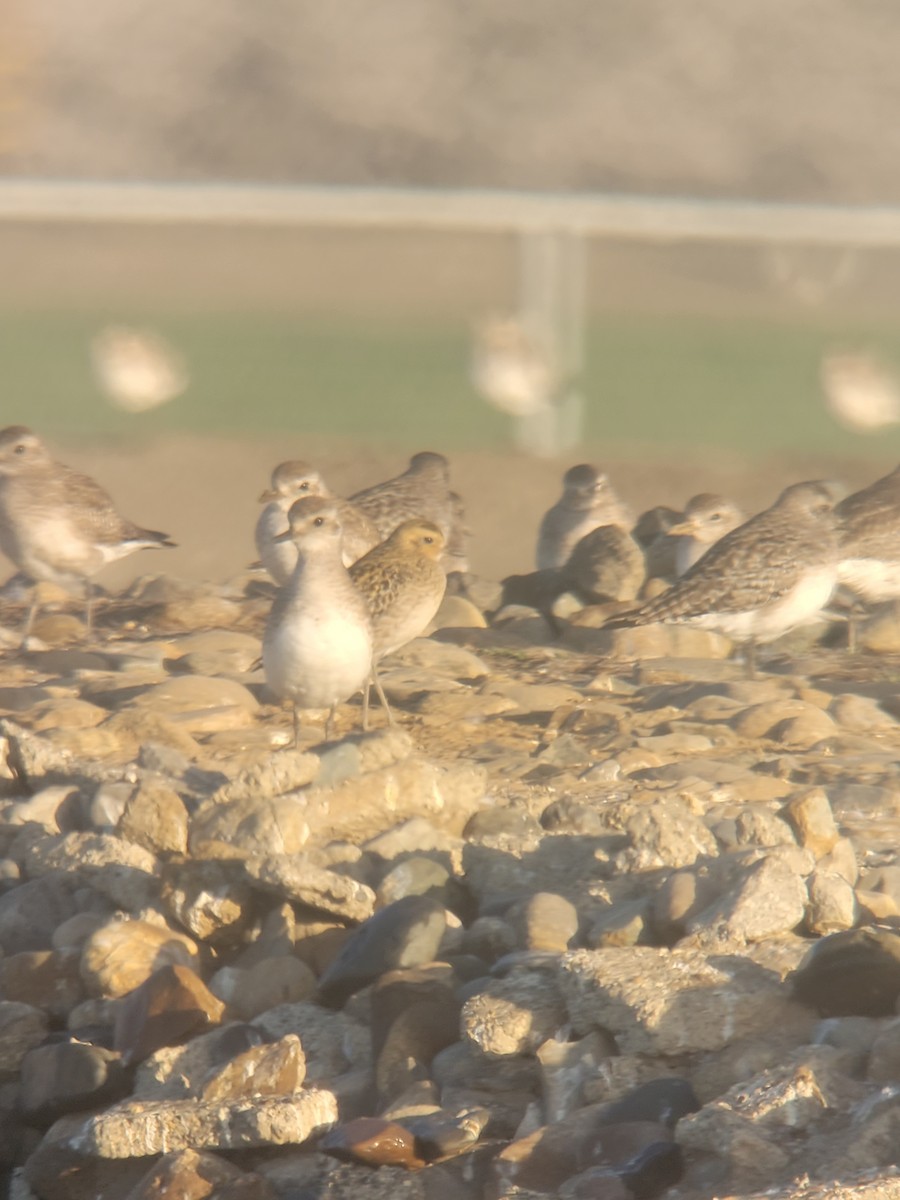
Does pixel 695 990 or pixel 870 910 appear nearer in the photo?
pixel 695 990

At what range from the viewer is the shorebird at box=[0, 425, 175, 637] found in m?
6.44

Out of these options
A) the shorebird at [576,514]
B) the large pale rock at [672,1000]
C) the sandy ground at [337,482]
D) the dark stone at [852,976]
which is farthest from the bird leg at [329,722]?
the sandy ground at [337,482]

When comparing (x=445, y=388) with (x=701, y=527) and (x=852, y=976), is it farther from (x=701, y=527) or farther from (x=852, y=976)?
(x=852, y=976)

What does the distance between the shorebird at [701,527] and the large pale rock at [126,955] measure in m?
3.63

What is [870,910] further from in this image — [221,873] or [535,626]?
[535,626]

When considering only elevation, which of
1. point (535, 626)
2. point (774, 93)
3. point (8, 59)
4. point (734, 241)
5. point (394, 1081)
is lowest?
point (394, 1081)

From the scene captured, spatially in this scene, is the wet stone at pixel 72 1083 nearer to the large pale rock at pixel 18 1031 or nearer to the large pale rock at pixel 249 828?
the large pale rock at pixel 18 1031

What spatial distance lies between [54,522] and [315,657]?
2.19 metres

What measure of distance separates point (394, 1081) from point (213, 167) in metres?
28.6

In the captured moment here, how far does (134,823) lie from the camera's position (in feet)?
12.0

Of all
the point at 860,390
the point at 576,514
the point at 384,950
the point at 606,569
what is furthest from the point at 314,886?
the point at 860,390

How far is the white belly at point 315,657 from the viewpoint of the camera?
4.54 metres

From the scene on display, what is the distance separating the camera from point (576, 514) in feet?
23.9

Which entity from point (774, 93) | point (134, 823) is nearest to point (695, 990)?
point (134, 823)
